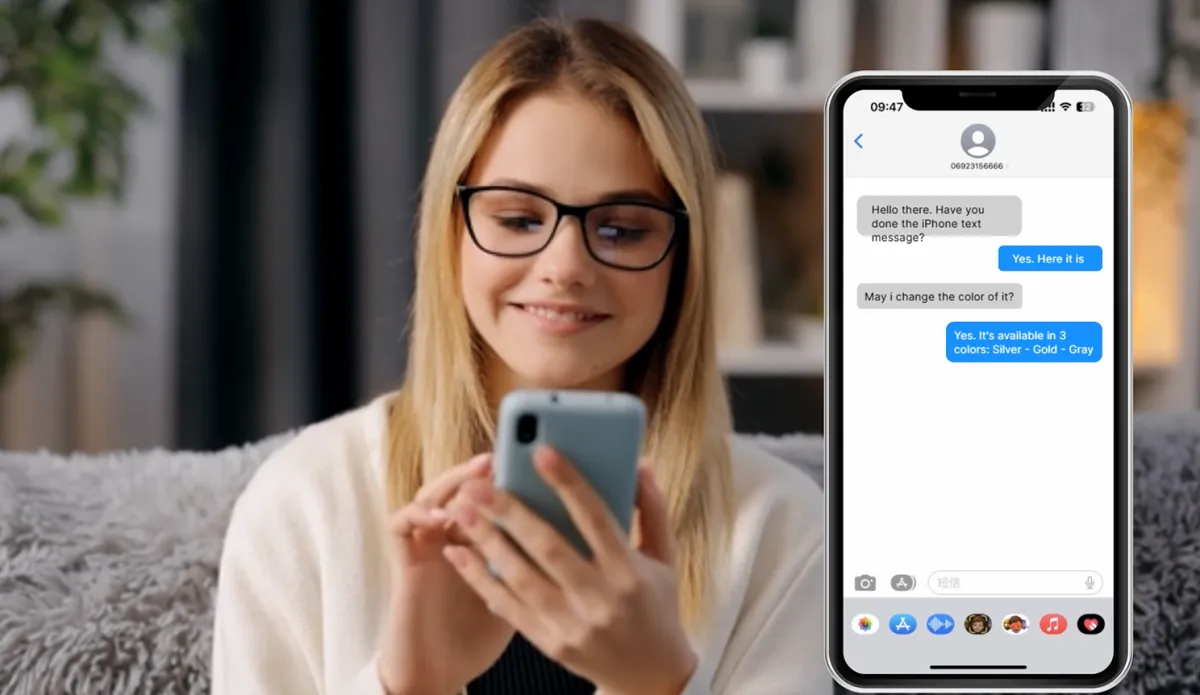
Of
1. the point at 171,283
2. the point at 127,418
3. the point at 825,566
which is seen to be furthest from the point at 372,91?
the point at 825,566

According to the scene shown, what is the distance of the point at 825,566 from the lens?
1.62 ft

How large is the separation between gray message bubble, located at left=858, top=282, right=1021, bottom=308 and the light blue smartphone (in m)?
0.14

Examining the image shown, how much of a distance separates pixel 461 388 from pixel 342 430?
0.08 meters

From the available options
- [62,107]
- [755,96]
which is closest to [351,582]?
[62,107]

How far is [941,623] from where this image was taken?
49cm

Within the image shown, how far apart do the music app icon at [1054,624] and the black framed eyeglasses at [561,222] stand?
21 cm

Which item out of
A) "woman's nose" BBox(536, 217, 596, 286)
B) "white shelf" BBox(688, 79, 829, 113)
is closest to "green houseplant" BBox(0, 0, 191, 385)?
"white shelf" BBox(688, 79, 829, 113)

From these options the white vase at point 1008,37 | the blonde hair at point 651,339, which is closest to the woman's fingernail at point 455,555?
the blonde hair at point 651,339

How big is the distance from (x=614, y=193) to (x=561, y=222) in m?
0.02

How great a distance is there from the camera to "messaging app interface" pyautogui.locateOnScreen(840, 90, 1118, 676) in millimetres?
485

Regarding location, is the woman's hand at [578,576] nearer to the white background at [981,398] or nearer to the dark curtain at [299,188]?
the white background at [981,398]

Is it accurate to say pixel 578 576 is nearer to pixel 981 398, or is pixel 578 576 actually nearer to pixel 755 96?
pixel 981 398

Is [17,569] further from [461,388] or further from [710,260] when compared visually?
[710,260]

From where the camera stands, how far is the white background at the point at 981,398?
485 millimetres
